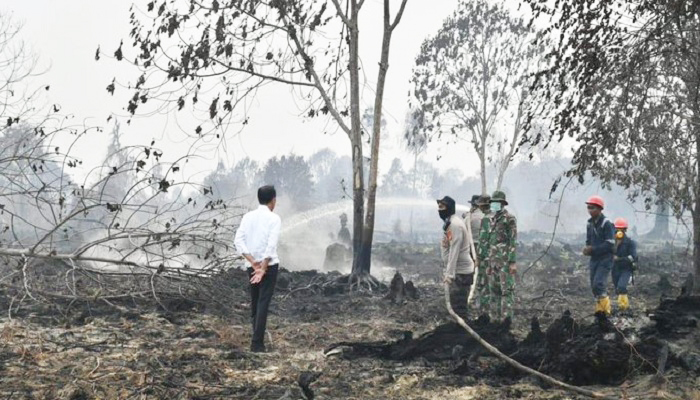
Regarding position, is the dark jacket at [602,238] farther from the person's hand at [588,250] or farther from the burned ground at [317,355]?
the burned ground at [317,355]

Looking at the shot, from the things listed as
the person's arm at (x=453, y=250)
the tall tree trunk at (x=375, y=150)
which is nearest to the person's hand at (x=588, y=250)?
the person's arm at (x=453, y=250)

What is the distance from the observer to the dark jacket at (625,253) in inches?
390

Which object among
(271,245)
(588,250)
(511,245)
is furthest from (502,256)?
(271,245)

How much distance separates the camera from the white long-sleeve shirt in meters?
6.66

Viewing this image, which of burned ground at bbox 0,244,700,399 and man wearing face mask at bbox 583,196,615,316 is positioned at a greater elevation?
man wearing face mask at bbox 583,196,615,316

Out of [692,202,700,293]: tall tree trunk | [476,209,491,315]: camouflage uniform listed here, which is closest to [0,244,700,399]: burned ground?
[476,209,491,315]: camouflage uniform

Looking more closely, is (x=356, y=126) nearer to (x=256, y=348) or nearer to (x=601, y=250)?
(x=601, y=250)

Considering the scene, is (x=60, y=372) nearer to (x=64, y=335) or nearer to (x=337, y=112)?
Result: (x=64, y=335)

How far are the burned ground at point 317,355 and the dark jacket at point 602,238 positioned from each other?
128 cm

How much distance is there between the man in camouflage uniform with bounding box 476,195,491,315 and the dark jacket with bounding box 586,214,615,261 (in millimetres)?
1595

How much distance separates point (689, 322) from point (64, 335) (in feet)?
24.2

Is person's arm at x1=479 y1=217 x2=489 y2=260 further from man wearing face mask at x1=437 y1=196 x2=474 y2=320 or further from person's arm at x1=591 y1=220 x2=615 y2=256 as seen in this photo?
person's arm at x1=591 y1=220 x2=615 y2=256

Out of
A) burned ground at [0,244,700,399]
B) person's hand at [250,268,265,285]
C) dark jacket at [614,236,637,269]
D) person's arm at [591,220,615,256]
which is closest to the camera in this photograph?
burned ground at [0,244,700,399]

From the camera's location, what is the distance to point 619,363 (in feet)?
18.1
